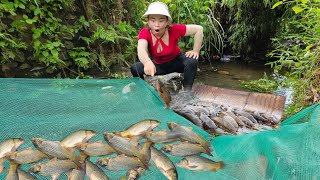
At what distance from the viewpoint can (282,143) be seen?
1.65 m

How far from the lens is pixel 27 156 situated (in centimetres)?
181

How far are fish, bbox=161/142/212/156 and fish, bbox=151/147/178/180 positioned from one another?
0.04 m

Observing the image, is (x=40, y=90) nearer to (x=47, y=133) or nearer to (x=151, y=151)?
(x=47, y=133)

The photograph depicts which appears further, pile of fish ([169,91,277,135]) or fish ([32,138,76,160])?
pile of fish ([169,91,277,135])

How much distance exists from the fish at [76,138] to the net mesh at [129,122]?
150 millimetres

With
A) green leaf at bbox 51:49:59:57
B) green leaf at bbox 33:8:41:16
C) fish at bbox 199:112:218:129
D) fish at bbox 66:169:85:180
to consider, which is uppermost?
green leaf at bbox 33:8:41:16

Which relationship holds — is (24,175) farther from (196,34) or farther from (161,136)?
(196,34)

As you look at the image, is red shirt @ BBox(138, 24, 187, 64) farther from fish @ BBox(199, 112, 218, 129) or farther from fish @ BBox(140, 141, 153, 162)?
fish @ BBox(140, 141, 153, 162)

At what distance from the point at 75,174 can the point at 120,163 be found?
248mm

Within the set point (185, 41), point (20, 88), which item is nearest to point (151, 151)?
point (20, 88)

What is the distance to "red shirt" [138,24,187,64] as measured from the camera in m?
3.60

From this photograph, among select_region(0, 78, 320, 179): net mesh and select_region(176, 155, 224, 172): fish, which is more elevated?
select_region(0, 78, 320, 179): net mesh

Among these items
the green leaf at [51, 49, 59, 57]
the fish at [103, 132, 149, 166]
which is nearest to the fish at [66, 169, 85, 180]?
the fish at [103, 132, 149, 166]

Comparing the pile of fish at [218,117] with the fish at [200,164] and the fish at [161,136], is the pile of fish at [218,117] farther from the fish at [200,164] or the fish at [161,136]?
the fish at [200,164]
